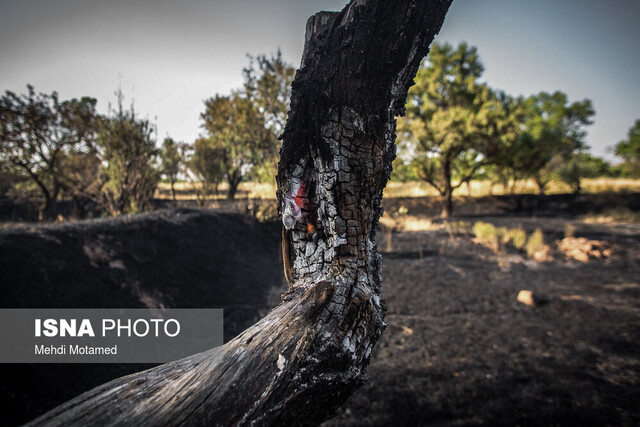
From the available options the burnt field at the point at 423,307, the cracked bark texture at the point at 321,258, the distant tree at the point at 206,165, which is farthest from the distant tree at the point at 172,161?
the cracked bark texture at the point at 321,258

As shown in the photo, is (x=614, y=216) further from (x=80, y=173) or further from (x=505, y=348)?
(x=80, y=173)

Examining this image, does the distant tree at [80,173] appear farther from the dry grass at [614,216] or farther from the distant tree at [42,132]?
the dry grass at [614,216]

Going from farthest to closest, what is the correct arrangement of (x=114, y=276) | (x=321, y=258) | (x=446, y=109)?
1. (x=446, y=109)
2. (x=114, y=276)
3. (x=321, y=258)

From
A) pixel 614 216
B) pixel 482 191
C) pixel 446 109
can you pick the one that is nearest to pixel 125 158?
pixel 446 109

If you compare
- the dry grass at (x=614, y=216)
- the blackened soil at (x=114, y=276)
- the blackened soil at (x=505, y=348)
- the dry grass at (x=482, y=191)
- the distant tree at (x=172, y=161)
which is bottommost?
the blackened soil at (x=505, y=348)

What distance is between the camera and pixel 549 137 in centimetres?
1550

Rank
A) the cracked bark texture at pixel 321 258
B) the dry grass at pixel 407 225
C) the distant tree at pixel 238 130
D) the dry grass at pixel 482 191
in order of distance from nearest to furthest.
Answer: the cracked bark texture at pixel 321 258 → the distant tree at pixel 238 130 → the dry grass at pixel 407 225 → the dry grass at pixel 482 191

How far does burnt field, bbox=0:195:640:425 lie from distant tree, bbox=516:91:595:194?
9.40 metres

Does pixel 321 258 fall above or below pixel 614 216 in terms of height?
above

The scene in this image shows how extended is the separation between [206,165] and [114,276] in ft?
37.7

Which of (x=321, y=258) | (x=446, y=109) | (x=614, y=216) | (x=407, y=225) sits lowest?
(x=407, y=225)

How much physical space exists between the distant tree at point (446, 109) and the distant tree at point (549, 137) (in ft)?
7.71

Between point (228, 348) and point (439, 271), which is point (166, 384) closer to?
point (228, 348)

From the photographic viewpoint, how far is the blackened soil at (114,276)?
102 inches
